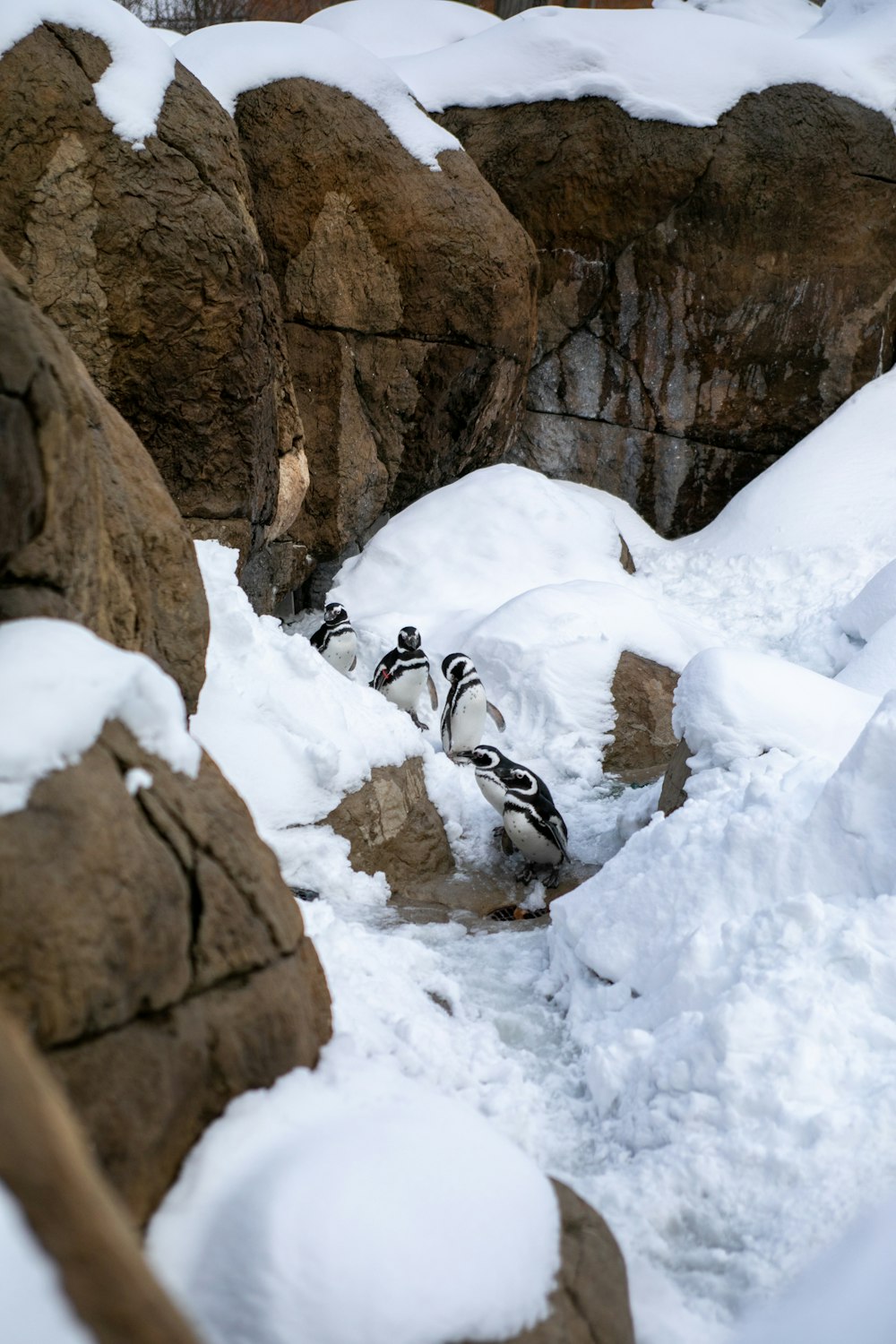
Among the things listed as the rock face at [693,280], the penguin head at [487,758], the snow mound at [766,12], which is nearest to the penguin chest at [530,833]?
the penguin head at [487,758]

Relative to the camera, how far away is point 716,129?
10.8 m

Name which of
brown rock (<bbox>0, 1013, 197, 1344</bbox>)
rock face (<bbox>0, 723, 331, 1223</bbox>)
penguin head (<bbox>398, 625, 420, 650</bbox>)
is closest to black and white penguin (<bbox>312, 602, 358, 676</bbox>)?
penguin head (<bbox>398, 625, 420, 650</bbox>)

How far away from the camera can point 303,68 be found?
29.3 feet

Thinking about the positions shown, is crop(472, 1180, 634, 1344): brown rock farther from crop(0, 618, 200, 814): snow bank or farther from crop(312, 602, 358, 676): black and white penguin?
crop(312, 602, 358, 676): black and white penguin

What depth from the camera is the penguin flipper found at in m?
7.35

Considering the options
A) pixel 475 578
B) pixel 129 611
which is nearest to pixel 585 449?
pixel 475 578

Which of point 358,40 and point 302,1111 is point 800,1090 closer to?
point 302,1111

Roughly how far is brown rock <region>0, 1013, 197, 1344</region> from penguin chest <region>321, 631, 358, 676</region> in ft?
21.3

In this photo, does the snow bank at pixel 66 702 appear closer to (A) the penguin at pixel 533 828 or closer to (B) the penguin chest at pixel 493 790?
(A) the penguin at pixel 533 828

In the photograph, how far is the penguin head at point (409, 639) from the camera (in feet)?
24.8

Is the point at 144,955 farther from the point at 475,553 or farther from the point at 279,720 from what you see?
the point at 475,553

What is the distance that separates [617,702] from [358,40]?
29.0ft

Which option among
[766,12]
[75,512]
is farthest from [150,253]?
[766,12]

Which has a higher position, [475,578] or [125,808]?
Result: [125,808]
